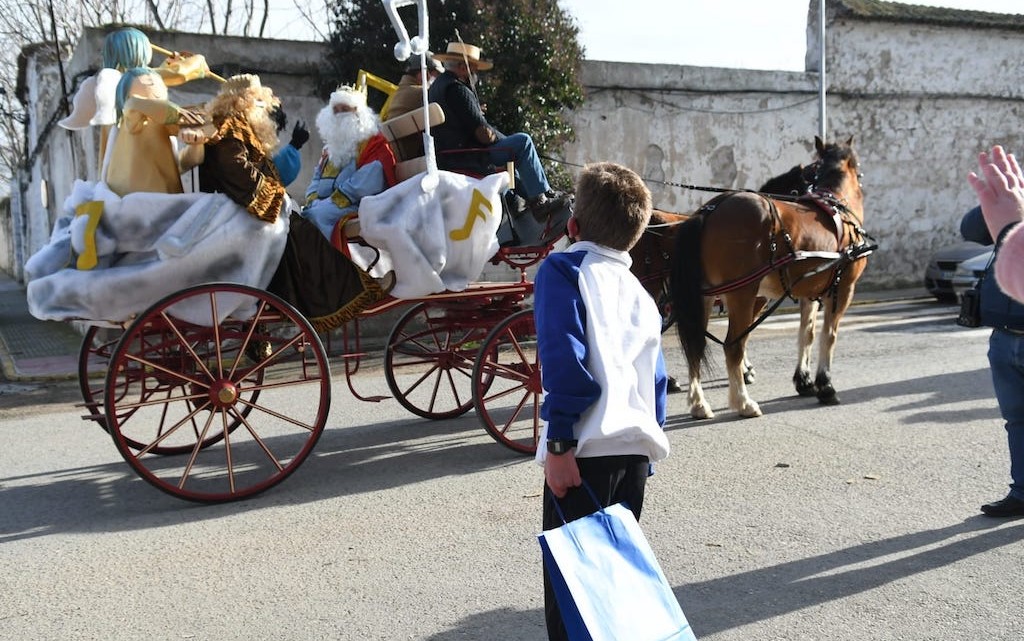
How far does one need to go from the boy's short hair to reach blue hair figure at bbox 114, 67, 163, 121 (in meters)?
3.45

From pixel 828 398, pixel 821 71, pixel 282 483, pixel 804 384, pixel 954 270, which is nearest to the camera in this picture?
pixel 282 483

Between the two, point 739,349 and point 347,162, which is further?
point 739,349

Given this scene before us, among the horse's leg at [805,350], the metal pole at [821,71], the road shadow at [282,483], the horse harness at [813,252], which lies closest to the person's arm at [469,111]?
the horse harness at [813,252]

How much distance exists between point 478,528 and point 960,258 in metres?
12.0

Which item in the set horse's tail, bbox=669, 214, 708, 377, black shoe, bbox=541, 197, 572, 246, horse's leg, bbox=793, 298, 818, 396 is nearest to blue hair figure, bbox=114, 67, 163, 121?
black shoe, bbox=541, 197, 572, 246

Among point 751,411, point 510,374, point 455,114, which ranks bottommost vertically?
point 751,411

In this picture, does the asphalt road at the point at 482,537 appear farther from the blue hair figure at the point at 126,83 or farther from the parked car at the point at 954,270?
the parked car at the point at 954,270

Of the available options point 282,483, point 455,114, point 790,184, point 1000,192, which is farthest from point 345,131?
point 790,184

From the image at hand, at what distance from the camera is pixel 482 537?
4387 millimetres

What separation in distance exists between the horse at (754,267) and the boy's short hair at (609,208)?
146 inches

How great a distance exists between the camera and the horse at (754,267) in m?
6.48

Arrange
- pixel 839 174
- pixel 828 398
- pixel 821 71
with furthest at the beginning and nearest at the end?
pixel 821 71 → pixel 839 174 → pixel 828 398

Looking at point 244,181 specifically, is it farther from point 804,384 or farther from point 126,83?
point 804,384

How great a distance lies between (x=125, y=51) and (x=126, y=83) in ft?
1.16
